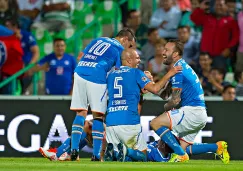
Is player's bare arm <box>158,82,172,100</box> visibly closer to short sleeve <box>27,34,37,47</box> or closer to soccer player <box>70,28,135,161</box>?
soccer player <box>70,28,135,161</box>

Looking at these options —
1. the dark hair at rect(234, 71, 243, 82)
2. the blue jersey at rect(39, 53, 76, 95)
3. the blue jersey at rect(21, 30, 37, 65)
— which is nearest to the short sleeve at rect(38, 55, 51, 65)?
the blue jersey at rect(39, 53, 76, 95)

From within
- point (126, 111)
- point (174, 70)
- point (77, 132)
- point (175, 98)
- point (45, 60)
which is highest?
point (45, 60)

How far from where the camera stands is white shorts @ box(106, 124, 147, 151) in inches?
529

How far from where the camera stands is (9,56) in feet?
61.4

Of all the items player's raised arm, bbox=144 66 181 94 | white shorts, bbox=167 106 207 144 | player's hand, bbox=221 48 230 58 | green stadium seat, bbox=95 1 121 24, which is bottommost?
white shorts, bbox=167 106 207 144

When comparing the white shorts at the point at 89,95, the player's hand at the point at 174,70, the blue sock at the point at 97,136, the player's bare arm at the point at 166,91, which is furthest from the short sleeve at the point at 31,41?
the player's hand at the point at 174,70

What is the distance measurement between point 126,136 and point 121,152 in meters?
0.37

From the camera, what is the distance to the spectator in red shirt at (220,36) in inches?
747

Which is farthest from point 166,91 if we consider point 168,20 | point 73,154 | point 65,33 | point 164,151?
point 65,33

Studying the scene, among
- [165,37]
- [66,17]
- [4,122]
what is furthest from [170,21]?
[4,122]

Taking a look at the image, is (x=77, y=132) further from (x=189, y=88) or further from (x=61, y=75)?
(x=61, y=75)

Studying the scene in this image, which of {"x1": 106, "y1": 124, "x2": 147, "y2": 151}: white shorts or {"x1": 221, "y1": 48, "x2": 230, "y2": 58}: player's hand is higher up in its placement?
{"x1": 221, "y1": 48, "x2": 230, "y2": 58}: player's hand

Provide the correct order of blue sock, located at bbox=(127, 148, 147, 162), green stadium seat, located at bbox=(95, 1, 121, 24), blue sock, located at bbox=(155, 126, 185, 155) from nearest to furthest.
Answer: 1. blue sock, located at bbox=(127, 148, 147, 162)
2. blue sock, located at bbox=(155, 126, 185, 155)
3. green stadium seat, located at bbox=(95, 1, 121, 24)

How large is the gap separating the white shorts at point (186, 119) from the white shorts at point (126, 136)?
0.56 m
